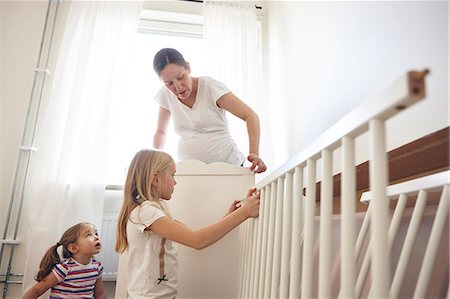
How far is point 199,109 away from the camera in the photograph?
165 centimetres

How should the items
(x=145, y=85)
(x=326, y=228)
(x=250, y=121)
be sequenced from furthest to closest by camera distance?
(x=145, y=85) → (x=250, y=121) → (x=326, y=228)

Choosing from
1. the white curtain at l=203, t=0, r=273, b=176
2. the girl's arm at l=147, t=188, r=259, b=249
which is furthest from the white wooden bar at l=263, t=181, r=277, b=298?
the white curtain at l=203, t=0, r=273, b=176

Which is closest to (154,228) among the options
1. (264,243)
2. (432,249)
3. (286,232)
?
(264,243)

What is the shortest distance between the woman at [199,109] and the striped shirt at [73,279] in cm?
68

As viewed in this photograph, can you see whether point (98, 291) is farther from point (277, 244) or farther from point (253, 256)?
point (277, 244)

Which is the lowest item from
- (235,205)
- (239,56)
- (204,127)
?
(235,205)

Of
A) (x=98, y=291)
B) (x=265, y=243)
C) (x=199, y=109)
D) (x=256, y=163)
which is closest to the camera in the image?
(x=265, y=243)

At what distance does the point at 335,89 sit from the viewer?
5.19 ft

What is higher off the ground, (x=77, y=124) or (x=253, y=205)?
(x=77, y=124)

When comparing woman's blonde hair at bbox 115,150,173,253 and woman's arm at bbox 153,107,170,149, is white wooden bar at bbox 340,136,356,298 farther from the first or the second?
woman's arm at bbox 153,107,170,149

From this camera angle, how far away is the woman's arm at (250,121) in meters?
1.42

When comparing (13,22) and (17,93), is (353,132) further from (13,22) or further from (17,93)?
(13,22)

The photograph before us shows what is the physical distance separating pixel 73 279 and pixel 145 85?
1.44 m

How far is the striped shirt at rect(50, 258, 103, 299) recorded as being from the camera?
5.50 feet
